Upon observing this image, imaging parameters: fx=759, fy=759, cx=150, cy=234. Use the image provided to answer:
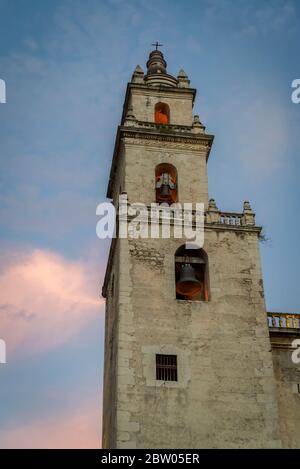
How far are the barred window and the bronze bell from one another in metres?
2.90

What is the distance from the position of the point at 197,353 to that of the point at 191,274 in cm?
302

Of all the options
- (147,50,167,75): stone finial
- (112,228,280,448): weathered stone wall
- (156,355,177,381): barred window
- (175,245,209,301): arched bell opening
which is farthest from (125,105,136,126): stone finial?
(156,355,177,381): barred window

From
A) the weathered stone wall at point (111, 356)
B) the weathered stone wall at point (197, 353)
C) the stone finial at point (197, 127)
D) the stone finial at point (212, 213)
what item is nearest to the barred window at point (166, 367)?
the weathered stone wall at point (197, 353)

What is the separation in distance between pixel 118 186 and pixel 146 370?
1011 centimetres

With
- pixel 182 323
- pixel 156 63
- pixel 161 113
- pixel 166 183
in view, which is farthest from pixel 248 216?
pixel 156 63

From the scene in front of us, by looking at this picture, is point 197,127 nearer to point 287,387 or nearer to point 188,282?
point 188,282

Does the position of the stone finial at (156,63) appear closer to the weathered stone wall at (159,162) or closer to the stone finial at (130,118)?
the stone finial at (130,118)

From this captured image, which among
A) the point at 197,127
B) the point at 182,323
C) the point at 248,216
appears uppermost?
the point at 197,127

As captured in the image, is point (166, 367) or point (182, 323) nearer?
point (166, 367)

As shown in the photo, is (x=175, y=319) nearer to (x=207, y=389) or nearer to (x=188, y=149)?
(x=207, y=389)

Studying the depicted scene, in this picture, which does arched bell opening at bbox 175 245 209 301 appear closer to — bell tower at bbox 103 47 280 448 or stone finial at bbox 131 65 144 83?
bell tower at bbox 103 47 280 448

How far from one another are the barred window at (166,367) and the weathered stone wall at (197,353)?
0.18 meters

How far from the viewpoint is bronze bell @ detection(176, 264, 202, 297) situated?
26.8 m

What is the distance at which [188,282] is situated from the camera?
26828 millimetres
